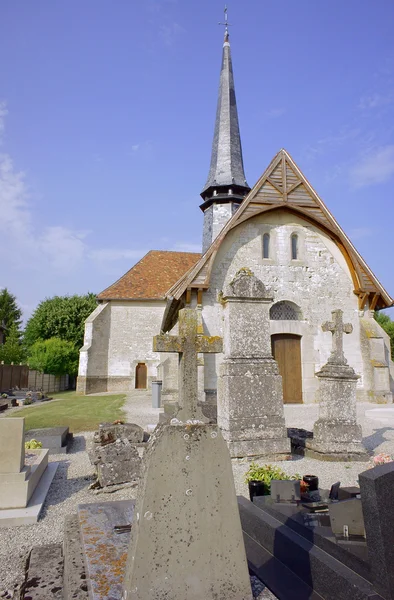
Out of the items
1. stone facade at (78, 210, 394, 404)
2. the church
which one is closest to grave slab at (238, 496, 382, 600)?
the church

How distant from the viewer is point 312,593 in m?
2.88

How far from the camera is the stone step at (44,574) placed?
268cm

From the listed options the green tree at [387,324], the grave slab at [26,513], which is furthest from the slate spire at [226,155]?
the green tree at [387,324]

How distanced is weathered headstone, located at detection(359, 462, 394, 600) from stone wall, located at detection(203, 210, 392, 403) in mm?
12728

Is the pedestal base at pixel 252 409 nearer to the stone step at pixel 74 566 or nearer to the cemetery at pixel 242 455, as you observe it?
the cemetery at pixel 242 455

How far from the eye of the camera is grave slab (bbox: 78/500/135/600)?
8.15 feet

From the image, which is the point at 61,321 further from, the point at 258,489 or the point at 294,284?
the point at 258,489

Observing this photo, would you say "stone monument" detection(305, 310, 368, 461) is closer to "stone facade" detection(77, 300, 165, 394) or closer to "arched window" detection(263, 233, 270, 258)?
"arched window" detection(263, 233, 270, 258)

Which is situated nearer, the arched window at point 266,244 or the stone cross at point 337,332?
the stone cross at point 337,332

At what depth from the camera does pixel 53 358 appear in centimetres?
2839

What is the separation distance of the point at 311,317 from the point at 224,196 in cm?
983

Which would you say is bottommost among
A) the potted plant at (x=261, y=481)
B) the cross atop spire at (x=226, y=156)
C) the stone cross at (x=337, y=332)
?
the potted plant at (x=261, y=481)

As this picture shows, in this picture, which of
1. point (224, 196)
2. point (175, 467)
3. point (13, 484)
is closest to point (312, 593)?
point (175, 467)

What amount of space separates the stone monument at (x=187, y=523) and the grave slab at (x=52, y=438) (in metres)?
6.65
